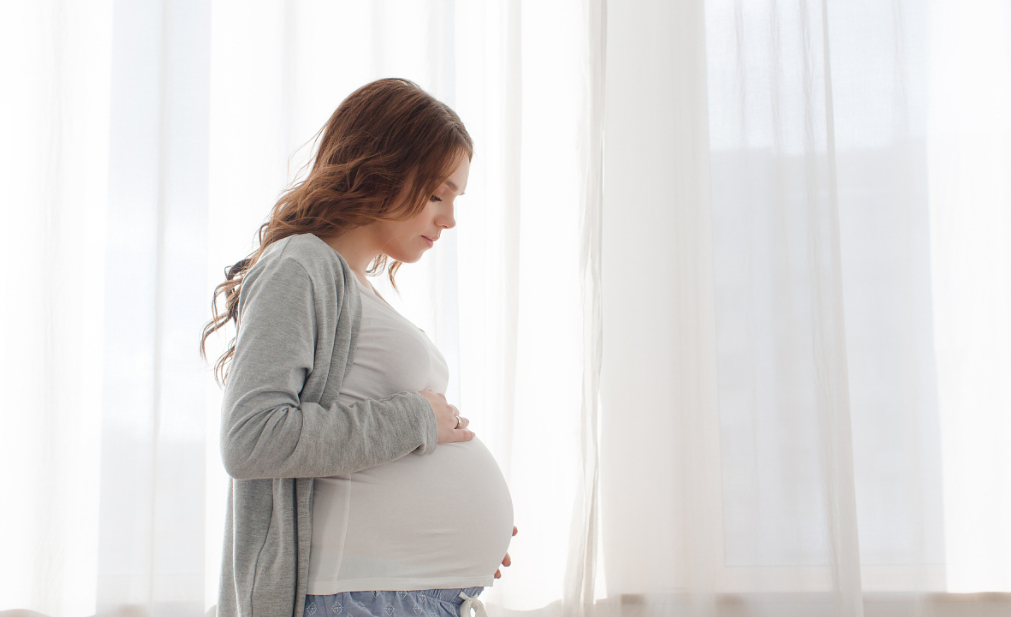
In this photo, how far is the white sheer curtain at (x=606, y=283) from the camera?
4.25 ft

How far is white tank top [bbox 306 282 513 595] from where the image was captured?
0.70 meters

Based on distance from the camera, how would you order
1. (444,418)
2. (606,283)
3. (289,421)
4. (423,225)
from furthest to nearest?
(606,283) → (423,225) → (444,418) → (289,421)

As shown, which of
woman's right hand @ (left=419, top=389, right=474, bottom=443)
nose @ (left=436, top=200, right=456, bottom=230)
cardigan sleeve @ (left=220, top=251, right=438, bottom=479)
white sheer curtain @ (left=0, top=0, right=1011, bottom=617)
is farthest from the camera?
white sheer curtain @ (left=0, top=0, right=1011, bottom=617)

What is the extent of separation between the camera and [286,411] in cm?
64

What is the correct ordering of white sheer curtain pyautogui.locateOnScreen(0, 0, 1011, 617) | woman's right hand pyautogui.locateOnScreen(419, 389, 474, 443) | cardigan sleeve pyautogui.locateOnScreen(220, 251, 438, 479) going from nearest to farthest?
cardigan sleeve pyautogui.locateOnScreen(220, 251, 438, 479) → woman's right hand pyautogui.locateOnScreen(419, 389, 474, 443) → white sheer curtain pyautogui.locateOnScreen(0, 0, 1011, 617)

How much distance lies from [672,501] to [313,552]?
0.81 meters

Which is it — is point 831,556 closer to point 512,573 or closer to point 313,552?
point 512,573

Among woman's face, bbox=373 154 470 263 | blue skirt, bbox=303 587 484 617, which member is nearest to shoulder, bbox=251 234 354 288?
woman's face, bbox=373 154 470 263

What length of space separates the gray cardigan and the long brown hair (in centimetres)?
7

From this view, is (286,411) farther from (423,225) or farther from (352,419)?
(423,225)

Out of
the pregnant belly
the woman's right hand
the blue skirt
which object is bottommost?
the blue skirt

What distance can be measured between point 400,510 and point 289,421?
0.55 feet

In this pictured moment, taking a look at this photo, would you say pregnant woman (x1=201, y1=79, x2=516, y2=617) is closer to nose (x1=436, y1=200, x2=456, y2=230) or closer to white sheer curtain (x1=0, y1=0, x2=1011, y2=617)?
nose (x1=436, y1=200, x2=456, y2=230)

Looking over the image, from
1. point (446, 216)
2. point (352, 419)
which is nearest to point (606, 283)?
point (446, 216)
